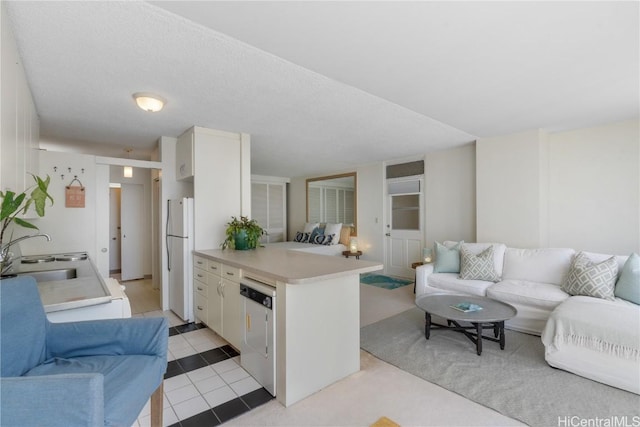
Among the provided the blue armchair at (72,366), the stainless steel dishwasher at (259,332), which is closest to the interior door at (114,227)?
the stainless steel dishwasher at (259,332)

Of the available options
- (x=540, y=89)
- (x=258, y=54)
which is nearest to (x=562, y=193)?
(x=540, y=89)

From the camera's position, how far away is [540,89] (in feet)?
8.41

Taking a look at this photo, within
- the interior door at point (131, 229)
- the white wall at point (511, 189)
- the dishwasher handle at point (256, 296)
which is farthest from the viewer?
the interior door at point (131, 229)

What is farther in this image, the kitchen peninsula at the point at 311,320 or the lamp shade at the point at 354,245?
the lamp shade at the point at 354,245

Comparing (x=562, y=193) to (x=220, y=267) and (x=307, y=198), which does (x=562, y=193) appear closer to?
(x=220, y=267)

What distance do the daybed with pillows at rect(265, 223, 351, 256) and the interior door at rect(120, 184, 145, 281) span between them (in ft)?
8.88

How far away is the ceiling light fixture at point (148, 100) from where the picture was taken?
8.33 ft

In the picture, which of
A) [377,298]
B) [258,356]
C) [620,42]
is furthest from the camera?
[377,298]

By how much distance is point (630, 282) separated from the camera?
265cm

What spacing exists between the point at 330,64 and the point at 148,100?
165 centimetres

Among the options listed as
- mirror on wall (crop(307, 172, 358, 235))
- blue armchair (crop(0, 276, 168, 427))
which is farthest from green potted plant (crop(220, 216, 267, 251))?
mirror on wall (crop(307, 172, 358, 235))

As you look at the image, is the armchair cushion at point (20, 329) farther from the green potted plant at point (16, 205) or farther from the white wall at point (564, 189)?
the white wall at point (564, 189)

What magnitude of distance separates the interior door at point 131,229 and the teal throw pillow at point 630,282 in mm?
7022

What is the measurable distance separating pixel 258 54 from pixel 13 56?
1.40 metres
